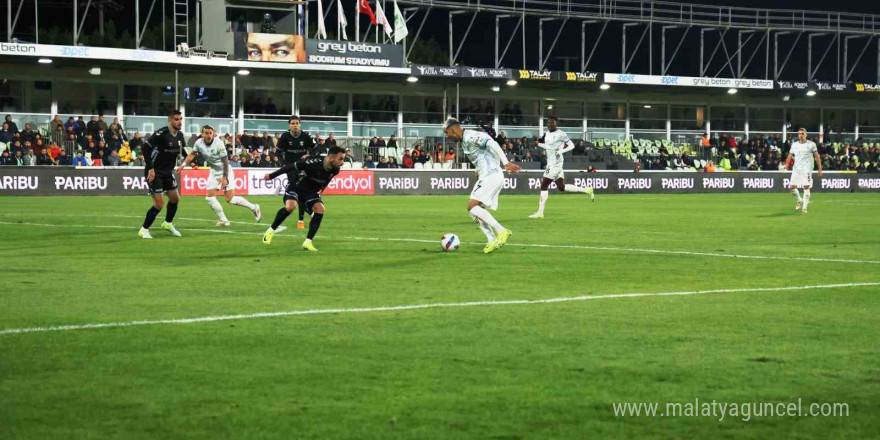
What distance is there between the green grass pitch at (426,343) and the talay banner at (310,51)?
1394 inches

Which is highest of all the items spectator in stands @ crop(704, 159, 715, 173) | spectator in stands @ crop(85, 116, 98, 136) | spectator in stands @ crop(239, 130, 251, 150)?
spectator in stands @ crop(85, 116, 98, 136)

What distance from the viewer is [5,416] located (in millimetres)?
5688

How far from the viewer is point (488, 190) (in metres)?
16.9

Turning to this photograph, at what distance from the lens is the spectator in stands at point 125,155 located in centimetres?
4272

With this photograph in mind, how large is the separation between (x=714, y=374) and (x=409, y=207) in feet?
88.1

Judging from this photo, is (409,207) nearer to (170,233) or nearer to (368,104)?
(170,233)

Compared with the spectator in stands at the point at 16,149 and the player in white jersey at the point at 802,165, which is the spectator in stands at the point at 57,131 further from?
the player in white jersey at the point at 802,165

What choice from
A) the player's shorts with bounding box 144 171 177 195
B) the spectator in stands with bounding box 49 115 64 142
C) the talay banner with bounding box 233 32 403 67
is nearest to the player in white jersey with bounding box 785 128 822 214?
the player's shorts with bounding box 144 171 177 195

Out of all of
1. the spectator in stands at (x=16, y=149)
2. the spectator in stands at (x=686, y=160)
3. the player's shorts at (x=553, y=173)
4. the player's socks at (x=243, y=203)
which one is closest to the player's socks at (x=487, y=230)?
the player's socks at (x=243, y=203)

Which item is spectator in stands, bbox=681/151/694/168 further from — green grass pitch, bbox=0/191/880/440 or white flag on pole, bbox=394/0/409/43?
green grass pitch, bbox=0/191/880/440

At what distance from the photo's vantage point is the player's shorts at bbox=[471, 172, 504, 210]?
55.1 feet

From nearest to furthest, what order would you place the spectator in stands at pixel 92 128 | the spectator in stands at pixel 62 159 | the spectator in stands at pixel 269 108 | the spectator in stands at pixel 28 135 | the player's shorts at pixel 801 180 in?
the player's shorts at pixel 801 180 < the spectator in stands at pixel 28 135 < the spectator in stands at pixel 62 159 < the spectator in stands at pixel 92 128 < the spectator in stands at pixel 269 108

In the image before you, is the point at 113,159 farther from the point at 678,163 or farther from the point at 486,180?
the point at 678,163

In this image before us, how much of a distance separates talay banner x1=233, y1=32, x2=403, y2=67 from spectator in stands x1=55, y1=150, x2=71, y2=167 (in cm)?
1096
